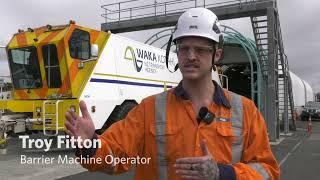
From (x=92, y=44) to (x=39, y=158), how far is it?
3341 millimetres

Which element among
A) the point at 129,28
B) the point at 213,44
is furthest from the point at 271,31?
the point at 213,44

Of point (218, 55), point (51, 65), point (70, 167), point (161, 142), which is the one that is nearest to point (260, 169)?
point (161, 142)

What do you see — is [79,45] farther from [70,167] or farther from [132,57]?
[70,167]

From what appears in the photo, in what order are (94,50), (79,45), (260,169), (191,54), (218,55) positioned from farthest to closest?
1. (79,45)
2. (94,50)
3. (218,55)
4. (191,54)
5. (260,169)

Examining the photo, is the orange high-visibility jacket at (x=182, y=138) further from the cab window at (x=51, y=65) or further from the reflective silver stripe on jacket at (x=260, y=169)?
the cab window at (x=51, y=65)

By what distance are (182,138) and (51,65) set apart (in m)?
12.2

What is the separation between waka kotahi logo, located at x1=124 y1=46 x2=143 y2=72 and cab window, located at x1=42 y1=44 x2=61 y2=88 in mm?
2070

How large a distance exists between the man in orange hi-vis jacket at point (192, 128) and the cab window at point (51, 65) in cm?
1160

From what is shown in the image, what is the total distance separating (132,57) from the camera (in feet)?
51.0

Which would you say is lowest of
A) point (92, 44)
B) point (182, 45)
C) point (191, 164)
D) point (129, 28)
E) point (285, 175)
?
point (285, 175)

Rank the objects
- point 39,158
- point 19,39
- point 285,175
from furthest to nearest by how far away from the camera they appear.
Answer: point 19,39
point 39,158
point 285,175

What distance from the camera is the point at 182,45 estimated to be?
2.77m

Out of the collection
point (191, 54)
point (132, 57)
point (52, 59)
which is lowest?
point (191, 54)

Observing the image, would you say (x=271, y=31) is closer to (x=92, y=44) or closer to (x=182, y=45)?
(x=92, y=44)
